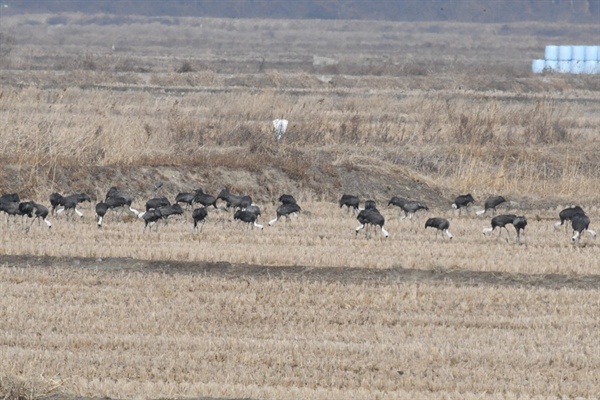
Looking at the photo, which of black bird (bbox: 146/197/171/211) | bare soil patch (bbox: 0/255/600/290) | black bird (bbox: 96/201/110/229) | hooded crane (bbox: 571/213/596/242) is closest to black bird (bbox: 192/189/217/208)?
black bird (bbox: 146/197/171/211)

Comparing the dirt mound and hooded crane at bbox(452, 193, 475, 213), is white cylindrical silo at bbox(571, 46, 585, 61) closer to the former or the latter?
the dirt mound

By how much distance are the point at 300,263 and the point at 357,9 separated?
177 meters

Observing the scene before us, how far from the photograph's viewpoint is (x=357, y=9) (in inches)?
7608

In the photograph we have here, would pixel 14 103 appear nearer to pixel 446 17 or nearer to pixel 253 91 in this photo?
pixel 253 91

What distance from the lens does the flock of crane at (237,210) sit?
2162cm

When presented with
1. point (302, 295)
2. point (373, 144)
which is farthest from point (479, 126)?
point (302, 295)

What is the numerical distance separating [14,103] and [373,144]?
515 inches

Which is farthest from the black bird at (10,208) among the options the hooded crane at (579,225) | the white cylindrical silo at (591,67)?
the white cylindrical silo at (591,67)

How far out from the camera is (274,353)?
1348 cm

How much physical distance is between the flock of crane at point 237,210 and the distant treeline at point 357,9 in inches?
6309

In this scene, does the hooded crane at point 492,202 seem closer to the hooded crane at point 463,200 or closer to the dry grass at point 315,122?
the hooded crane at point 463,200

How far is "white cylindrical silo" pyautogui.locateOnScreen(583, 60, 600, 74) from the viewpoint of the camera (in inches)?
3037

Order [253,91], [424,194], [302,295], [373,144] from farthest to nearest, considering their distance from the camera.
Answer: [253,91] → [373,144] → [424,194] → [302,295]

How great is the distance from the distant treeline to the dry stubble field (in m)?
143
